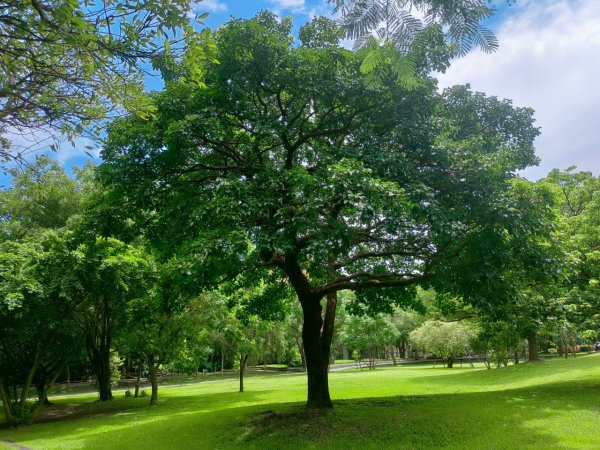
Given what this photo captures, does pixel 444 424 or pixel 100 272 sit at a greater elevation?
pixel 100 272

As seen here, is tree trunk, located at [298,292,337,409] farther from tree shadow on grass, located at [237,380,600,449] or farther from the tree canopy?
the tree canopy

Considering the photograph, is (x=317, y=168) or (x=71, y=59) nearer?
(x=71, y=59)

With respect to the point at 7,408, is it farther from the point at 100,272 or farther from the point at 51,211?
the point at 51,211

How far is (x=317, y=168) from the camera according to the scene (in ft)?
33.1

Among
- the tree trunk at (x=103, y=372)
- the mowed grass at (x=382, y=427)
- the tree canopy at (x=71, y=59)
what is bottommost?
the mowed grass at (x=382, y=427)

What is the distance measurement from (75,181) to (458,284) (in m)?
26.6

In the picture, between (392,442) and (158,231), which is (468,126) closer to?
(392,442)

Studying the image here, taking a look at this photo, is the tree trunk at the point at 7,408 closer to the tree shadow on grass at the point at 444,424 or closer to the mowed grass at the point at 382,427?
the mowed grass at the point at 382,427

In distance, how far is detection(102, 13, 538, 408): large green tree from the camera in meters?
8.57

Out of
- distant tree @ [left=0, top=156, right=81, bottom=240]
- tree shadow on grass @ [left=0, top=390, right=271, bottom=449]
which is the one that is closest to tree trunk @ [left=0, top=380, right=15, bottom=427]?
tree shadow on grass @ [left=0, top=390, right=271, bottom=449]

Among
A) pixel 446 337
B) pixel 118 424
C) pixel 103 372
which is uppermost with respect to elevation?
pixel 446 337

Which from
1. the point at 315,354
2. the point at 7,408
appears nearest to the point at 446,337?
the point at 315,354

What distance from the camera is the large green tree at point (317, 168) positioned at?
8570 millimetres

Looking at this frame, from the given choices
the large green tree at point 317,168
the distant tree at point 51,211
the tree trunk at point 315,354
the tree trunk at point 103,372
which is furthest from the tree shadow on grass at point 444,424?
the distant tree at point 51,211
